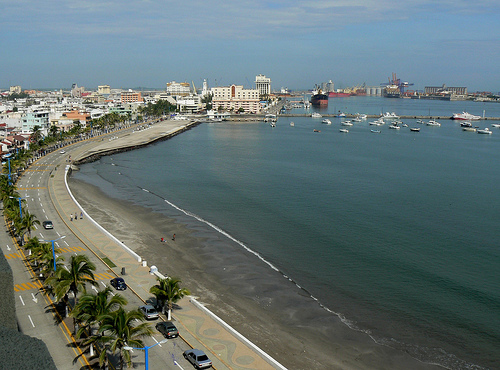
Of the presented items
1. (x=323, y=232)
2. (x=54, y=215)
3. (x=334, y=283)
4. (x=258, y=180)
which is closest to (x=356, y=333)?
(x=334, y=283)

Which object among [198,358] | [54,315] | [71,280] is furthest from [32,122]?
[198,358]

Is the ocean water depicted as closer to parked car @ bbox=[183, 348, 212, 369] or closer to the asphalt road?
parked car @ bbox=[183, 348, 212, 369]

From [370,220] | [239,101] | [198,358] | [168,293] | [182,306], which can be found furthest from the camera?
[239,101]

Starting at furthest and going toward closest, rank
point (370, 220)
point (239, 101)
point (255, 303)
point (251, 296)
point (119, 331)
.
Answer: point (239, 101) < point (370, 220) < point (251, 296) < point (255, 303) < point (119, 331)

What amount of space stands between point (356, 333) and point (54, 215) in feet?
81.6

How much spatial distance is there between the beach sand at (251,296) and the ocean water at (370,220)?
1174mm

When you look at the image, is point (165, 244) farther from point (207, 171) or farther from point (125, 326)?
point (207, 171)

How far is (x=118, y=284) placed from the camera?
885 inches

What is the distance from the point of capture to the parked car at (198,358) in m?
16.2

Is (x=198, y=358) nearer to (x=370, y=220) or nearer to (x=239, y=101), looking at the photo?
(x=370, y=220)

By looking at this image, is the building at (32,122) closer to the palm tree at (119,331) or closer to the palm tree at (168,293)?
the palm tree at (168,293)

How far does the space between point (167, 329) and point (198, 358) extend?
2527 millimetres

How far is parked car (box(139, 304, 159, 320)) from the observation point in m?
19.7

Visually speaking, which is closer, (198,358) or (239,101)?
(198,358)
